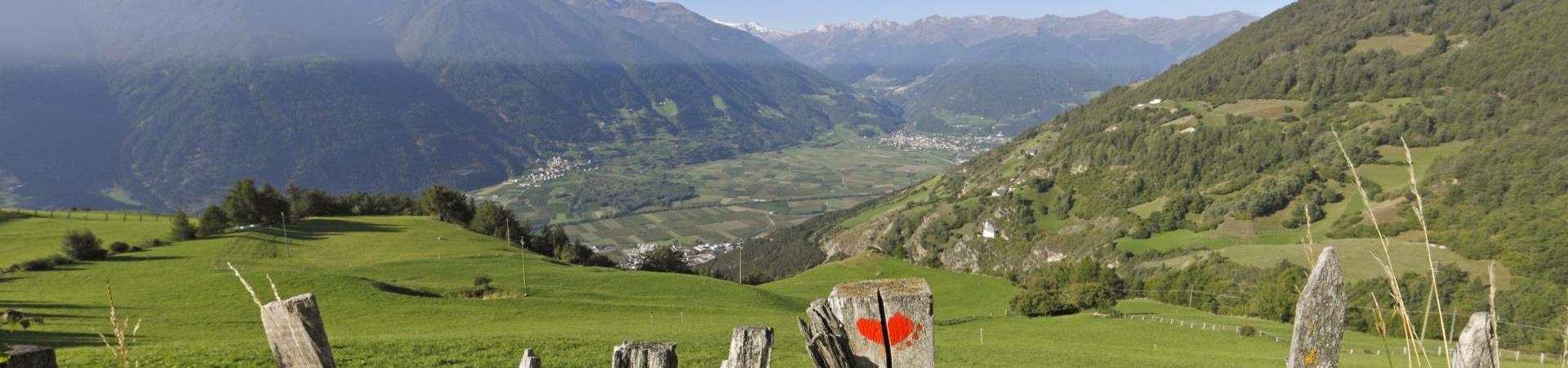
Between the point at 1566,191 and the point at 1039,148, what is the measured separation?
10410cm

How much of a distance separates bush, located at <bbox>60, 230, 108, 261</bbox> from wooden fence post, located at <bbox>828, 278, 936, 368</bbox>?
60352 mm

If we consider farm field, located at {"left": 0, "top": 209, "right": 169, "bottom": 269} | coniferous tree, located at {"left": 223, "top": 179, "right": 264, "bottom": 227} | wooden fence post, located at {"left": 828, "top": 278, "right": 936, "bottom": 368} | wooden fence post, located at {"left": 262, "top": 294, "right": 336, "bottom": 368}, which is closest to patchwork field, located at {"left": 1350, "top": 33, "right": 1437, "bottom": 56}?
wooden fence post, located at {"left": 828, "top": 278, "right": 936, "bottom": 368}

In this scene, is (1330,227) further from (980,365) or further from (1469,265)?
(980,365)

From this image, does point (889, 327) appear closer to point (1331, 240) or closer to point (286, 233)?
point (286, 233)

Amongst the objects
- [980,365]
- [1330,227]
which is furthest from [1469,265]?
[980,365]

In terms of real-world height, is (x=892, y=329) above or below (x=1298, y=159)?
below

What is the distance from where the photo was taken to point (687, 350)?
21.2 metres

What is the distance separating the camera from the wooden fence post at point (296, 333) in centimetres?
278

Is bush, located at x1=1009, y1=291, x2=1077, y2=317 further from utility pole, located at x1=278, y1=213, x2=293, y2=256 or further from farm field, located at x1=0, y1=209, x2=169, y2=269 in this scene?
farm field, located at x1=0, y1=209, x2=169, y2=269

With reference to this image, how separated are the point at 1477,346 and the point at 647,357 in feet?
14.4

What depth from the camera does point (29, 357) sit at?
2.58 meters

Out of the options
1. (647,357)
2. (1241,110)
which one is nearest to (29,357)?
(647,357)

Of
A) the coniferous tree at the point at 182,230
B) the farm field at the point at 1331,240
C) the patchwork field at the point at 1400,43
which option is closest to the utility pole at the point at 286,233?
the coniferous tree at the point at 182,230

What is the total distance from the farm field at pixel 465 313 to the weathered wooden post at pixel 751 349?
49.6 feet
